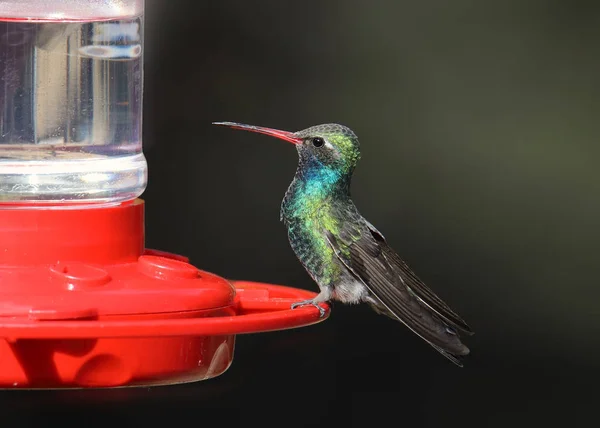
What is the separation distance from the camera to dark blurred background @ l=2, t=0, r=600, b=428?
263 inches

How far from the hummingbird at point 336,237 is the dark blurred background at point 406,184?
243cm

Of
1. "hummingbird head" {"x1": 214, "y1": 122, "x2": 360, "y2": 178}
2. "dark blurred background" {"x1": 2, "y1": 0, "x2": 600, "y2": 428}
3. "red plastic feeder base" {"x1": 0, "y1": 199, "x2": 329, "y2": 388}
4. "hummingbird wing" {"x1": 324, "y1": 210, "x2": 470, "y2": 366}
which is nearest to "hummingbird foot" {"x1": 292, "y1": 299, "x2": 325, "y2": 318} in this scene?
"red plastic feeder base" {"x1": 0, "y1": 199, "x2": 329, "y2": 388}

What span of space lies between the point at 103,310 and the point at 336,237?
126 cm

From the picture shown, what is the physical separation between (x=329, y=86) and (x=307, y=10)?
1.52ft

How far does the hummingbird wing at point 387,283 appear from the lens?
3531 millimetres

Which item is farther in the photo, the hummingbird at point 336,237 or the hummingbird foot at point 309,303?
the hummingbird at point 336,237

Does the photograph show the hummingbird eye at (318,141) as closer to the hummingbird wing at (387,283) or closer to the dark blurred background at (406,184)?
the hummingbird wing at (387,283)

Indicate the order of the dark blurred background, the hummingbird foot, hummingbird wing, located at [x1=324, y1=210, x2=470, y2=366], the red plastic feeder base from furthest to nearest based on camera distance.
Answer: the dark blurred background → hummingbird wing, located at [x1=324, y1=210, x2=470, y2=366] → the hummingbird foot → the red plastic feeder base

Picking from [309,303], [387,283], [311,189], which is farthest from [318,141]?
[309,303]

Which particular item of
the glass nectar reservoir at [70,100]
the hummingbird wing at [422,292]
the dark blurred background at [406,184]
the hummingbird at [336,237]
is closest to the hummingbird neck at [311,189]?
the hummingbird at [336,237]

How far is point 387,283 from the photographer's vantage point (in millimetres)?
3748

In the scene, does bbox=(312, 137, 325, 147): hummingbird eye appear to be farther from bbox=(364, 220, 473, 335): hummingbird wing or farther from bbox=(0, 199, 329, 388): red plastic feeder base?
bbox=(0, 199, 329, 388): red plastic feeder base

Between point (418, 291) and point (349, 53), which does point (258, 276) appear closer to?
point (349, 53)

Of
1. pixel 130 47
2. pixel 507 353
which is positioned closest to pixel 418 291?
pixel 130 47
